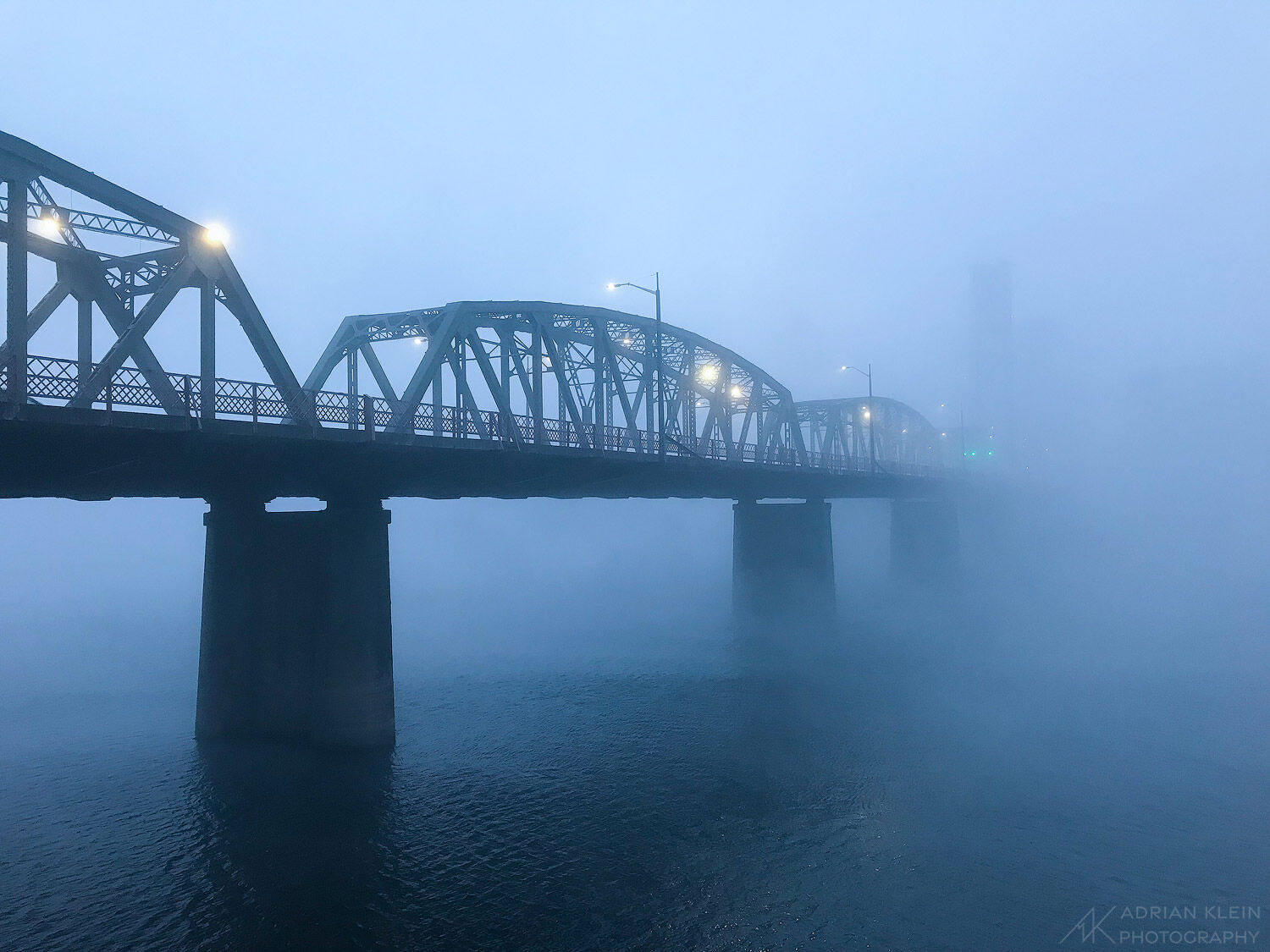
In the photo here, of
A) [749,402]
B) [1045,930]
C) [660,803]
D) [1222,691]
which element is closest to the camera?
[1045,930]

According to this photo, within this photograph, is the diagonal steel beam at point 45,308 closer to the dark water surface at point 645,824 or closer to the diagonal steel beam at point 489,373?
the dark water surface at point 645,824

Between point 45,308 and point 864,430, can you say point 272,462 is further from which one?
point 864,430

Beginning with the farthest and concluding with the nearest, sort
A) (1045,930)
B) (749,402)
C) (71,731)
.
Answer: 1. (749,402)
2. (71,731)
3. (1045,930)

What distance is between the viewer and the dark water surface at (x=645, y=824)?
A: 60.1 feet

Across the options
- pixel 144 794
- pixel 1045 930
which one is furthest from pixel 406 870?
pixel 1045 930

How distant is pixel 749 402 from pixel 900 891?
51.4 meters

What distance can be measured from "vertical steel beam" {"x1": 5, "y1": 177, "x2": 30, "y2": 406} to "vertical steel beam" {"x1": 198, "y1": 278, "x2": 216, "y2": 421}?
13.2ft

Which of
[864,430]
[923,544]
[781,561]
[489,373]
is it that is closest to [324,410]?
[489,373]

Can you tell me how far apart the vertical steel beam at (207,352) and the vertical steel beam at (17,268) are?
403 centimetres

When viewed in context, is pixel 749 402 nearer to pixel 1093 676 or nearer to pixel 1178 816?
pixel 1093 676

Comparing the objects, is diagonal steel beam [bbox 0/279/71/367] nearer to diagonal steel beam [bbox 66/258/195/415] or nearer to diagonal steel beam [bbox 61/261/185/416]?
diagonal steel beam [bbox 61/261/185/416]

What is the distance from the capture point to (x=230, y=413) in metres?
22.1

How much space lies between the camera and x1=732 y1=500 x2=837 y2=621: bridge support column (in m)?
63.1

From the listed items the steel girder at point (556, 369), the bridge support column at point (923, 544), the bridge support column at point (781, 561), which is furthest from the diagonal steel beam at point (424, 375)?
the bridge support column at point (923, 544)
